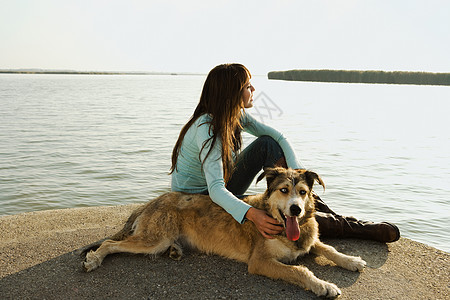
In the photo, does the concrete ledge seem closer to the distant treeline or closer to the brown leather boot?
the brown leather boot

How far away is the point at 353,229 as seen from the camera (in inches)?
221

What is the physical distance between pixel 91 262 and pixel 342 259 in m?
2.91

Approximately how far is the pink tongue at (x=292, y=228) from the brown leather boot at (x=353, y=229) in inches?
43.2

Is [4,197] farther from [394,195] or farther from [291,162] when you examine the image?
[394,195]

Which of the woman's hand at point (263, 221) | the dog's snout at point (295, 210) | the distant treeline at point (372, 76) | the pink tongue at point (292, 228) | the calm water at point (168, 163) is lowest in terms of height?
the distant treeline at point (372, 76)

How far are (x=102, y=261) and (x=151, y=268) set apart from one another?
0.60 meters

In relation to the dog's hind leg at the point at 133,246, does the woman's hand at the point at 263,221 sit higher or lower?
higher

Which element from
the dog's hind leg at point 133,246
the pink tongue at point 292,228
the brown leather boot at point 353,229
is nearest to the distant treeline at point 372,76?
the brown leather boot at point 353,229

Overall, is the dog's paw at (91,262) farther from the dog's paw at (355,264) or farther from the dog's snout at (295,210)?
the dog's paw at (355,264)

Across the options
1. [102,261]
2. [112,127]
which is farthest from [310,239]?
[112,127]

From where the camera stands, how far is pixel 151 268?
473 centimetres

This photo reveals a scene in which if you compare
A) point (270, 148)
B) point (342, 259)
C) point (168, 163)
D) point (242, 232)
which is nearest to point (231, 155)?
point (270, 148)

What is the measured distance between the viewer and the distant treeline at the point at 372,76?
214 ft

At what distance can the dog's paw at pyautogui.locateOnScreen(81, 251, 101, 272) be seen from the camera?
460cm
